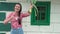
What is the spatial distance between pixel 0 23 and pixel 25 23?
69 cm

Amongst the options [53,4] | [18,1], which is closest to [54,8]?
[53,4]

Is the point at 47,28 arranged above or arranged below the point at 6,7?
below

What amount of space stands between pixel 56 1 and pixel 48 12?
1.24ft

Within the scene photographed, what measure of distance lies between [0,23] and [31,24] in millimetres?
856

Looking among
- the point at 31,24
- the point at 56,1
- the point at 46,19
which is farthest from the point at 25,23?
the point at 56,1

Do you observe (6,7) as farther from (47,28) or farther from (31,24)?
(47,28)

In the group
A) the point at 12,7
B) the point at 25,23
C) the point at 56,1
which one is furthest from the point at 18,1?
the point at 56,1

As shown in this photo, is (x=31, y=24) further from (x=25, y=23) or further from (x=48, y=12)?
(x=48, y=12)

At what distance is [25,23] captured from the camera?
643cm

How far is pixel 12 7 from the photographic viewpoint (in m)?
6.42

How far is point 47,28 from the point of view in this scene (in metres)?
6.55

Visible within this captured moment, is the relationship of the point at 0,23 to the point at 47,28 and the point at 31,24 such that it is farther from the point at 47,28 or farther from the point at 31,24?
the point at 47,28

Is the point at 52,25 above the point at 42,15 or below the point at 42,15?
below

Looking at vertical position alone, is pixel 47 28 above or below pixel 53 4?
below
